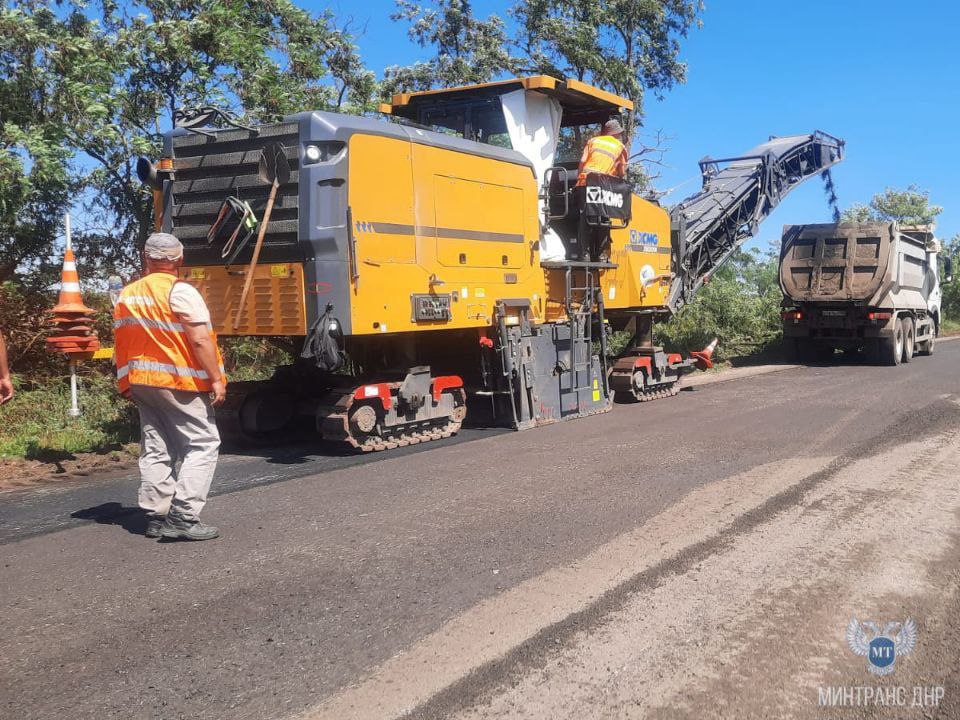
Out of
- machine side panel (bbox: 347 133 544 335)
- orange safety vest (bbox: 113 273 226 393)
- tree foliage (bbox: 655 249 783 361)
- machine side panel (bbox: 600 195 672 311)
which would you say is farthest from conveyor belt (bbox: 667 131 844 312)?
orange safety vest (bbox: 113 273 226 393)

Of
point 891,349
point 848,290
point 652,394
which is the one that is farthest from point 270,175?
point 891,349

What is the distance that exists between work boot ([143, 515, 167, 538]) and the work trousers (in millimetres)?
53

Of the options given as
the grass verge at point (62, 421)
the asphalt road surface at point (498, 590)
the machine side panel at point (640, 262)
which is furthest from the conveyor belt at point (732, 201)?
the grass verge at point (62, 421)

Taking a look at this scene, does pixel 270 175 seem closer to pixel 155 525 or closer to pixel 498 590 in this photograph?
pixel 155 525

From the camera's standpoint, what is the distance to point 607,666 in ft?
9.89

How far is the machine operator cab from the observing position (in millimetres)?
8555

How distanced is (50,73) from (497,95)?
5278mm

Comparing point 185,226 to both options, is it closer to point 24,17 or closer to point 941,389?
point 24,17

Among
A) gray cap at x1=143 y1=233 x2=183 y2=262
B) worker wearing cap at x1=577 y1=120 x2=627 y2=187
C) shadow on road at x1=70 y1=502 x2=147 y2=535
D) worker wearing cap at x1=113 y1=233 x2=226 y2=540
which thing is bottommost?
shadow on road at x1=70 y1=502 x2=147 y2=535

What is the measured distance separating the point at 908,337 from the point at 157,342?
49.8 ft

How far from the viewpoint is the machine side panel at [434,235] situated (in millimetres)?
6566

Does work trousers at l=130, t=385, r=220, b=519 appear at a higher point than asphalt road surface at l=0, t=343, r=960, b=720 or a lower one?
higher

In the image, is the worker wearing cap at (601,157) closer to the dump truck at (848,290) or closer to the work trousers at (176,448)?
the work trousers at (176,448)

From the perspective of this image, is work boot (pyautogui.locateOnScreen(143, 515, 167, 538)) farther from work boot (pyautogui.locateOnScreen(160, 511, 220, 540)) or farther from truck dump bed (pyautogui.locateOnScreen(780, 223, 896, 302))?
truck dump bed (pyautogui.locateOnScreen(780, 223, 896, 302))
